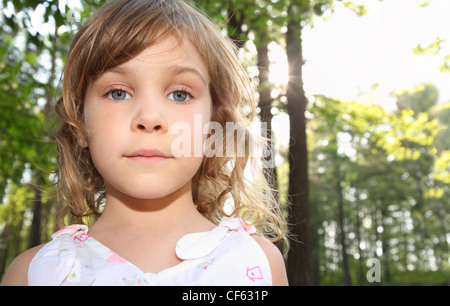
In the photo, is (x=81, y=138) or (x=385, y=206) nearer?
(x=81, y=138)

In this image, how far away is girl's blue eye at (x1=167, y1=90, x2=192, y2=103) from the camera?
62.6 inches

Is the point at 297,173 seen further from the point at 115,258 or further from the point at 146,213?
the point at 115,258

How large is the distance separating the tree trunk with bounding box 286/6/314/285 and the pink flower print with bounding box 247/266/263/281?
4.62 meters

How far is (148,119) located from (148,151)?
0.38 feet

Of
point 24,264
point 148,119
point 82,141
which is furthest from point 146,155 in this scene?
point 24,264

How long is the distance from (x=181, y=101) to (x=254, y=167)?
0.71 meters

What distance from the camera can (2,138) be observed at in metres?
7.95

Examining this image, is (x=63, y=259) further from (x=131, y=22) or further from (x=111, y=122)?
(x=131, y=22)

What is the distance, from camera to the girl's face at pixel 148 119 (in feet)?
4.76

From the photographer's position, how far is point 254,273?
1448mm

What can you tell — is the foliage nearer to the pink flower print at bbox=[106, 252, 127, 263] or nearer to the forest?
the forest

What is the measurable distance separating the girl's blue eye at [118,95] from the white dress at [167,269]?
0.57 metres
